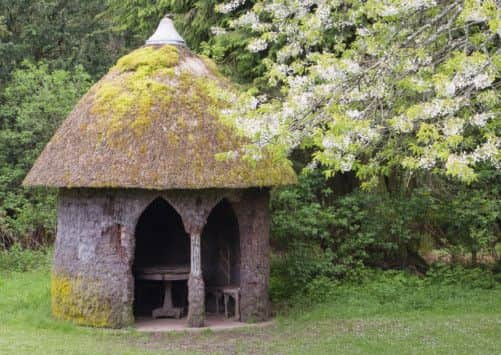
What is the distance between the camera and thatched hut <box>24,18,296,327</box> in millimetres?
11641

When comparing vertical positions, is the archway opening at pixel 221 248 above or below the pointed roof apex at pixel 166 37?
below

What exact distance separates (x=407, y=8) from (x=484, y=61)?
1.08 m

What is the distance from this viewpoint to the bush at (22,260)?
17.6 meters

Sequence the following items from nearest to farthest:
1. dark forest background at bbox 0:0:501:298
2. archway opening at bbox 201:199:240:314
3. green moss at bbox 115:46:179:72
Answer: green moss at bbox 115:46:179:72 < archway opening at bbox 201:199:240:314 < dark forest background at bbox 0:0:501:298

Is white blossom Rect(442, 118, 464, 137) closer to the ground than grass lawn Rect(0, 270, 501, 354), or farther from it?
farther from it

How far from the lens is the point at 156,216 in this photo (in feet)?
48.7

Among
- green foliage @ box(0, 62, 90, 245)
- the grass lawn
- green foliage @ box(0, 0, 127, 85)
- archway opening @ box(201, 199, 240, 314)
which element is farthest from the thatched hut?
green foliage @ box(0, 0, 127, 85)

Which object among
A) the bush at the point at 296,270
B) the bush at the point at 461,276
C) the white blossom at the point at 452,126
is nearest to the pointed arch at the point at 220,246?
the bush at the point at 296,270

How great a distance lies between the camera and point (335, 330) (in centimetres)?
1167

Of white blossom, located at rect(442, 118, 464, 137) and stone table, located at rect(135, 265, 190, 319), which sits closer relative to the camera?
white blossom, located at rect(442, 118, 464, 137)

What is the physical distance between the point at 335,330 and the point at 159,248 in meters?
4.38

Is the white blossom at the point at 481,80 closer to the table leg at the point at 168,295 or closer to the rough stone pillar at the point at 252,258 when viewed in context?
the rough stone pillar at the point at 252,258

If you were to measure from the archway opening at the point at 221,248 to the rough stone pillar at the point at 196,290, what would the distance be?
70.3 inches

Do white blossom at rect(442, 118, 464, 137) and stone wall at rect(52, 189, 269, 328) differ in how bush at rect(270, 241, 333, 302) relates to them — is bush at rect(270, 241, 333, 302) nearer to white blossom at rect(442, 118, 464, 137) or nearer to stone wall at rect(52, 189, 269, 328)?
stone wall at rect(52, 189, 269, 328)
